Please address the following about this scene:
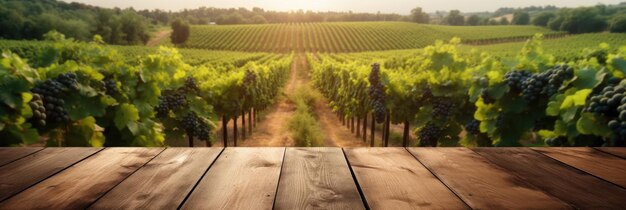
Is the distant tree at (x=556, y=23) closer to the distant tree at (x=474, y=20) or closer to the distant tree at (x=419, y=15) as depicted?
the distant tree at (x=474, y=20)

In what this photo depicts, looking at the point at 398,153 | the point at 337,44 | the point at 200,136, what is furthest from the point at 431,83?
the point at 337,44

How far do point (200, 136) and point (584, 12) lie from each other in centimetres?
9829

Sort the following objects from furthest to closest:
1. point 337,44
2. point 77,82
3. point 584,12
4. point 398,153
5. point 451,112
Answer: point 584,12 < point 337,44 < point 451,112 < point 77,82 < point 398,153

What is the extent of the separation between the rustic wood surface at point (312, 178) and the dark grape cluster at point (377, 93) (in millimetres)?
5488

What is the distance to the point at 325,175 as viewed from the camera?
1665 millimetres

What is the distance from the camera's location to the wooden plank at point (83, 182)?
1.36m

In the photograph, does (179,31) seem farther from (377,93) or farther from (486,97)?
(486,97)

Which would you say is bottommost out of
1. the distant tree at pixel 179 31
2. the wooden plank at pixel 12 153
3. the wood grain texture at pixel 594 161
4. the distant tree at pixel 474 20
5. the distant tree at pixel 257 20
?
the distant tree at pixel 179 31

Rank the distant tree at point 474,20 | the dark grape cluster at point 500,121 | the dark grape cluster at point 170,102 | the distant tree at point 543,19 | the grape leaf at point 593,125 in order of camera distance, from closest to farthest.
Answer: the grape leaf at point 593,125 < the dark grape cluster at point 500,121 < the dark grape cluster at point 170,102 < the distant tree at point 543,19 < the distant tree at point 474,20

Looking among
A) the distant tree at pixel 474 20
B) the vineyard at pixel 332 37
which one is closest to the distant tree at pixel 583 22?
the vineyard at pixel 332 37

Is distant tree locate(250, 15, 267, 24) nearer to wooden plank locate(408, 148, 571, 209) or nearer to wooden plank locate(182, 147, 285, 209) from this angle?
wooden plank locate(182, 147, 285, 209)

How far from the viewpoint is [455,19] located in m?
135

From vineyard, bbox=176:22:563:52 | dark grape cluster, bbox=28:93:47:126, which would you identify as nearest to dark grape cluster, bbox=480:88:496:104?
dark grape cluster, bbox=28:93:47:126

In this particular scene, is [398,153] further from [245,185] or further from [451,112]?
[451,112]
